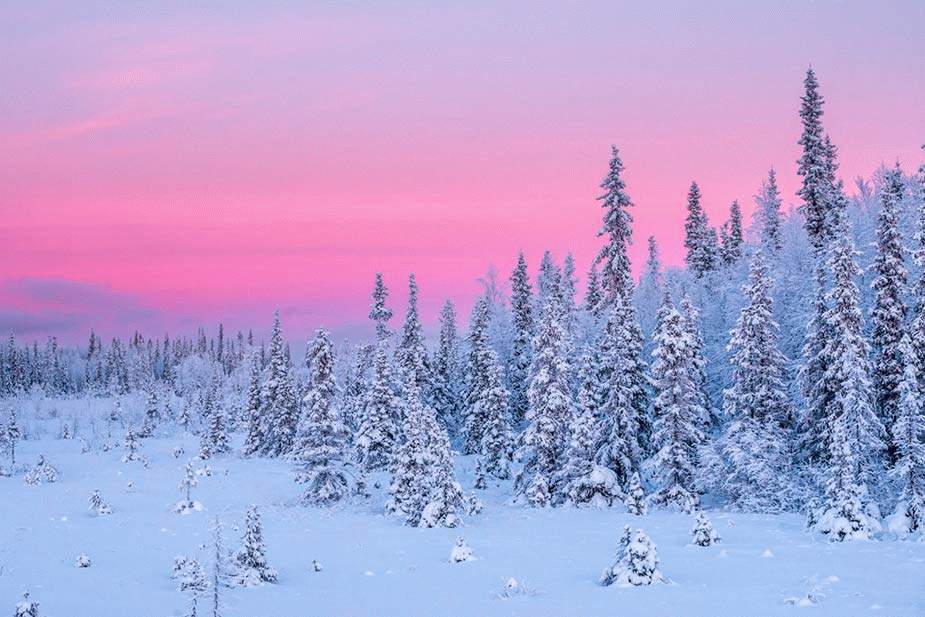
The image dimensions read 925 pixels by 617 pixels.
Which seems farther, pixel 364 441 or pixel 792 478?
pixel 364 441

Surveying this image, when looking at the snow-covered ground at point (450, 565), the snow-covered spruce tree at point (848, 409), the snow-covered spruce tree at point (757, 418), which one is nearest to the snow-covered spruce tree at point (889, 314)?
the snow-covered spruce tree at point (848, 409)

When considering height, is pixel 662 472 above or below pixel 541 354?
below

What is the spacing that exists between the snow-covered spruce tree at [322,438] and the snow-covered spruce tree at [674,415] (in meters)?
19.2

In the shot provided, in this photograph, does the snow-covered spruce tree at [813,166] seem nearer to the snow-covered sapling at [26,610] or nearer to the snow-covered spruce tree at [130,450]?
the snow-covered sapling at [26,610]

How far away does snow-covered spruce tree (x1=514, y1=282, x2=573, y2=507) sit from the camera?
4225 centimetres

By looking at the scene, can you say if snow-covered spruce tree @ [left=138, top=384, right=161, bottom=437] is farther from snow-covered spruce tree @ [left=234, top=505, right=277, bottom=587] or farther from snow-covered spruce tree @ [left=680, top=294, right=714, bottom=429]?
snow-covered spruce tree @ [left=234, top=505, right=277, bottom=587]

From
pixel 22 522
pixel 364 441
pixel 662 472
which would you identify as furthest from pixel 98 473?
pixel 662 472

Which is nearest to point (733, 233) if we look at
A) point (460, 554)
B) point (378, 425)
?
point (378, 425)

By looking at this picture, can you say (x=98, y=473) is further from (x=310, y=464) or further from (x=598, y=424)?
(x=598, y=424)

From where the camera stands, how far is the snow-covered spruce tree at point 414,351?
65.9m

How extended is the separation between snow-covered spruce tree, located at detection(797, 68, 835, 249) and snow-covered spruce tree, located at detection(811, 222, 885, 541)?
21289mm

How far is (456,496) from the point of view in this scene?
3456 cm

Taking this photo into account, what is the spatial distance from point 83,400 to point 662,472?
564 ft

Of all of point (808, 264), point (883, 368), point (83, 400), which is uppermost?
point (808, 264)
